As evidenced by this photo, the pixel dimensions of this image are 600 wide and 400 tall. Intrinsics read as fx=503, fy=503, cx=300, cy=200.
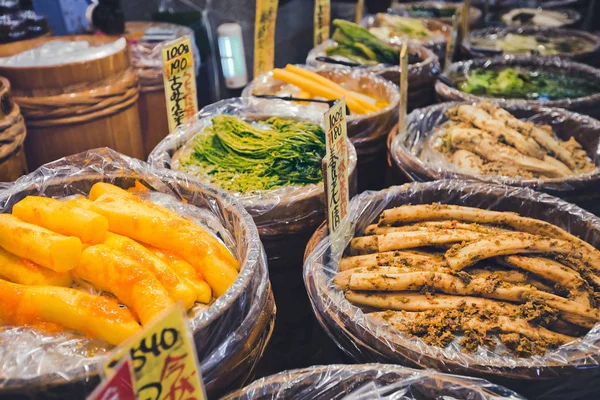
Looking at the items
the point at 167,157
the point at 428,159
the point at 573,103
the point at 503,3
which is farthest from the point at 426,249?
→ the point at 503,3

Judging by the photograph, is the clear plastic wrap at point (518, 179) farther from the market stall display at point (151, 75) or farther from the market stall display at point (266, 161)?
the market stall display at point (151, 75)

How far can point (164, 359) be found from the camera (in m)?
1.03

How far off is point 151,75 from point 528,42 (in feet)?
13.6

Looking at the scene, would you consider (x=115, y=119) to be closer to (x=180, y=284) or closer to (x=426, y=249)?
(x=180, y=284)

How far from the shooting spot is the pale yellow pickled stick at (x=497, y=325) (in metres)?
1.72

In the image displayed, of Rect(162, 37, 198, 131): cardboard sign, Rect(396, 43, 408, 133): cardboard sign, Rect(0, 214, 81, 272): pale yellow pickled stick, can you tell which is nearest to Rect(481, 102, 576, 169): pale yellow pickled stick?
Rect(396, 43, 408, 133): cardboard sign

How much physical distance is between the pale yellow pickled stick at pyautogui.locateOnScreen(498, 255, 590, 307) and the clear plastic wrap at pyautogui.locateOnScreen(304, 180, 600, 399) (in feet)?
0.61

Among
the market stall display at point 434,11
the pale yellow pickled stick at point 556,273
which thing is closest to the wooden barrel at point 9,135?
the pale yellow pickled stick at point 556,273

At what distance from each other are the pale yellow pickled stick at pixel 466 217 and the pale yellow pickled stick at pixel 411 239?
151mm

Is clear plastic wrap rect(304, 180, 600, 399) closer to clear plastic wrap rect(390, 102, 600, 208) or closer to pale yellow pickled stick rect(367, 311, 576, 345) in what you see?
pale yellow pickled stick rect(367, 311, 576, 345)

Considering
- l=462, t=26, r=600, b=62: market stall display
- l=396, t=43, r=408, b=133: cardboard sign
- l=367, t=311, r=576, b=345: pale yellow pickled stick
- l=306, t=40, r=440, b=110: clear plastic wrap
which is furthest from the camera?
l=462, t=26, r=600, b=62: market stall display

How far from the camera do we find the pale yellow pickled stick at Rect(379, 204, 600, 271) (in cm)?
214

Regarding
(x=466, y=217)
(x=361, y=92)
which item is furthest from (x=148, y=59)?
(x=466, y=217)

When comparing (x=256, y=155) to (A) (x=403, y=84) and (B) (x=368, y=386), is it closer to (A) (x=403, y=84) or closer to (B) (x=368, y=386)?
(A) (x=403, y=84)
